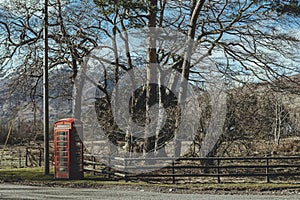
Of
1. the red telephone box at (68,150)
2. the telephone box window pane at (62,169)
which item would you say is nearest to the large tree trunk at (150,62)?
the red telephone box at (68,150)

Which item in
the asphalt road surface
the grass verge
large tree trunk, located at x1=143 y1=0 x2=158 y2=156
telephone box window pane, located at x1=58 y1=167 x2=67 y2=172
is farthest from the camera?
large tree trunk, located at x1=143 y1=0 x2=158 y2=156

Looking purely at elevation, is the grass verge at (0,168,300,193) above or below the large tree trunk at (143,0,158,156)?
below

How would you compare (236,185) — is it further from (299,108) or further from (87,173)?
(299,108)

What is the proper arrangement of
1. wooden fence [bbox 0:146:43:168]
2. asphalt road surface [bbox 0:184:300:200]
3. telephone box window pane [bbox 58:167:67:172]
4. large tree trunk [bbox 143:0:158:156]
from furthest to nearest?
wooden fence [bbox 0:146:43:168] → large tree trunk [bbox 143:0:158:156] → telephone box window pane [bbox 58:167:67:172] → asphalt road surface [bbox 0:184:300:200]

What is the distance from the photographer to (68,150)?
50.0 feet

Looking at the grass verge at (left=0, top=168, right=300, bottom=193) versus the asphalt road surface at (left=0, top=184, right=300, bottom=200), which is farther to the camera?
the grass verge at (left=0, top=168, right=300, bottom=193)

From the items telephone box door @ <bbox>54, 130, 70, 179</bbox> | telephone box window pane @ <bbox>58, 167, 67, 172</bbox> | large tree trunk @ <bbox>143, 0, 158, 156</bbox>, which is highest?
large tree trunk @ <bbox>143, 0, 158, 156</bbox>

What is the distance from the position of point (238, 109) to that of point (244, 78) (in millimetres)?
2612

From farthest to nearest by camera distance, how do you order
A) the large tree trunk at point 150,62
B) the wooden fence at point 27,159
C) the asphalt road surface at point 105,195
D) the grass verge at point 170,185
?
the wooden fence at point 27,159 → the large tree trunk at point 150,62 → the grass verge at point 170,185 → the asphalt road surface at point 105,195

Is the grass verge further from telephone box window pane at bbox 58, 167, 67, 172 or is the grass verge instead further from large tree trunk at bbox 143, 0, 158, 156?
large tree trunk at bbox 143, 0, 158, 156

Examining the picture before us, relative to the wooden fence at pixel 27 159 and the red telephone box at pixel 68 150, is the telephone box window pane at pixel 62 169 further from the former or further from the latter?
the wooden fence at pixel 27 159

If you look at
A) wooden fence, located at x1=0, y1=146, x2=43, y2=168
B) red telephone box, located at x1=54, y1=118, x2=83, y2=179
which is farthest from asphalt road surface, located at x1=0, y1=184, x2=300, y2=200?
wooden fence, located at x1=0, y1=146, x2=43, y2=168

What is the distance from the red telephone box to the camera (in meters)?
15.2

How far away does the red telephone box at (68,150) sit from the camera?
49.9 feet
